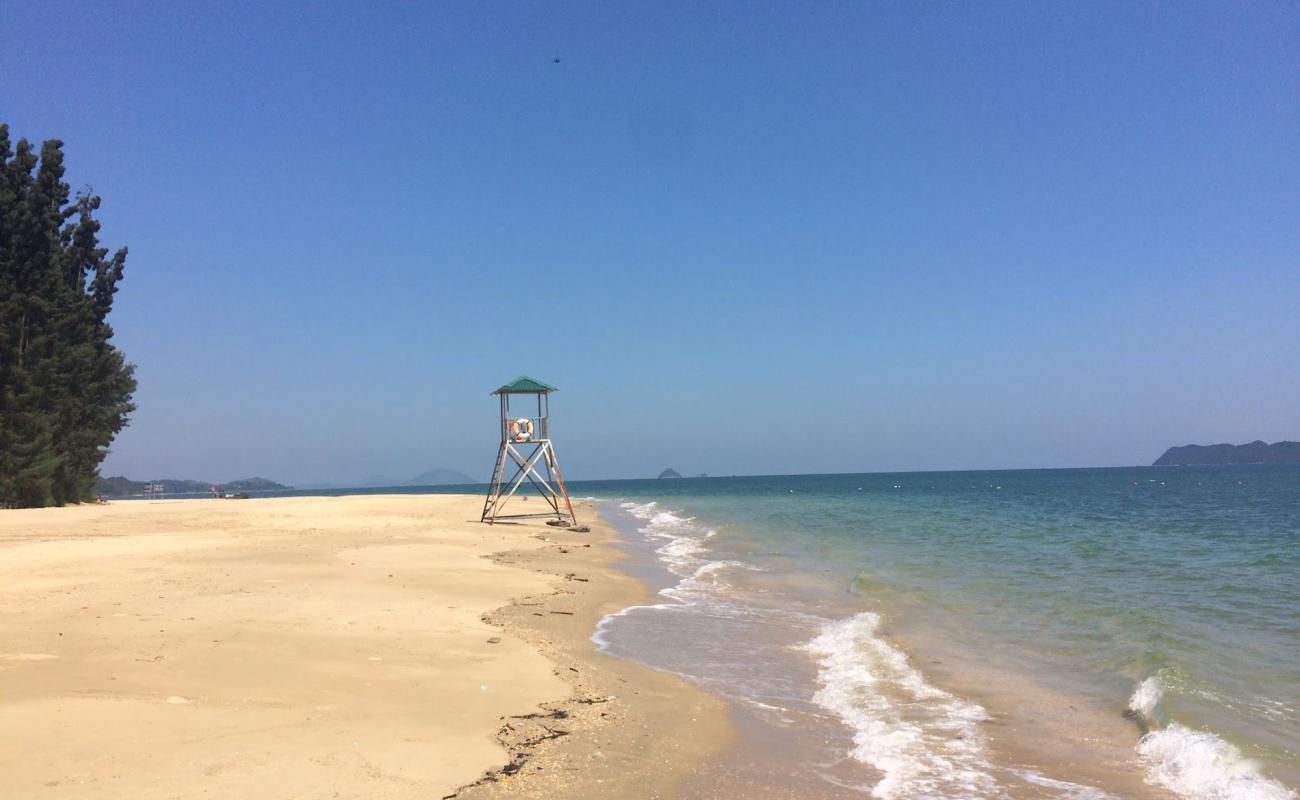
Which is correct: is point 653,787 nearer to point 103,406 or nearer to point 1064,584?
point 1064,584

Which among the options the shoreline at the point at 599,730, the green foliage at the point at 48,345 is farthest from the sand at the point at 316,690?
the green foliage at the point at 48,345

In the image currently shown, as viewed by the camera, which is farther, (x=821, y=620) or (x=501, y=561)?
(x=501, y=561)

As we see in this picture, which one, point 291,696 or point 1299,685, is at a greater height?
point 291,696

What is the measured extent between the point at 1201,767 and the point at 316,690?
7623 mm

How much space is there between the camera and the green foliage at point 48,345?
31.0 meters

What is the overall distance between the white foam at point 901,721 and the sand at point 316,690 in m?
1.41

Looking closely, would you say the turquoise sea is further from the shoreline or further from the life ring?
the life ring

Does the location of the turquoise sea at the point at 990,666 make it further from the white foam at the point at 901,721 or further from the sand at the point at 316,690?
the sand at the point at 316,690

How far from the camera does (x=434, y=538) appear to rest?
77.5 feet

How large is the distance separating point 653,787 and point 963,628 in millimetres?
8527

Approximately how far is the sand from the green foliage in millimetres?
20333

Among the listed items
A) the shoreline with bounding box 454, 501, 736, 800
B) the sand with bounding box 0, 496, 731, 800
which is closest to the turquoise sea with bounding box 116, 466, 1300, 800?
the shoreline with bounding box 454, 501, 736, 800

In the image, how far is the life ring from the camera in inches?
1132

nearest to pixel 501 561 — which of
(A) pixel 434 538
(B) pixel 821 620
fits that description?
(A) pixel 434 538
